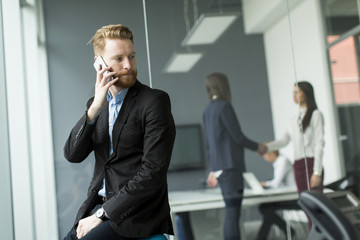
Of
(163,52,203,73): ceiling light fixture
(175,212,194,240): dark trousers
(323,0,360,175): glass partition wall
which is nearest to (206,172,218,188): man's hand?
(175,212,194,240): dark trousers

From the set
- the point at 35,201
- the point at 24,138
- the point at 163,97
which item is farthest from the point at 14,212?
the point at 163,97

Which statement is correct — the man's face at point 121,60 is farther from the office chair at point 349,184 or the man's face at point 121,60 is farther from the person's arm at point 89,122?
the office chair at point 349,184

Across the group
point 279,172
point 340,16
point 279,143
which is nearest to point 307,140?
point 279,143

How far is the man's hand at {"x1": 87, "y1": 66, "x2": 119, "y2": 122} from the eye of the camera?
1.82 meters

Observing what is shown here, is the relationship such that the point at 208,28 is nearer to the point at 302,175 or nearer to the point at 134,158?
the point at 302,175

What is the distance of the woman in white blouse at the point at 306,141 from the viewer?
3818mm

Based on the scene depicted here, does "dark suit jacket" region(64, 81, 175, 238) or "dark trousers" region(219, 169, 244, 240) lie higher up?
"dark suit jacket" region(64, 81, 175, 238)

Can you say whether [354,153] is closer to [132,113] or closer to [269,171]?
[269,171]

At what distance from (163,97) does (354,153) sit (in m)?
3.10

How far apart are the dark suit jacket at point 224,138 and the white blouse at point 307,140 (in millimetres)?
266

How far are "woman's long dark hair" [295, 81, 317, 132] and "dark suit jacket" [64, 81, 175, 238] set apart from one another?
7.72ft

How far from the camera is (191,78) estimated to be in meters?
3.62

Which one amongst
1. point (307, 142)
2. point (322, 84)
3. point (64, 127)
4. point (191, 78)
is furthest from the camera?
point (322, 84)

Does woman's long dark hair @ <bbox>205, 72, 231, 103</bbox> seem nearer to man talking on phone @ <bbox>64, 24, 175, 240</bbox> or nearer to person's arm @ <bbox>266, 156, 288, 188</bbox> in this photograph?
person's arm @ <bbox>266, 156, 288, 188</bbox>
